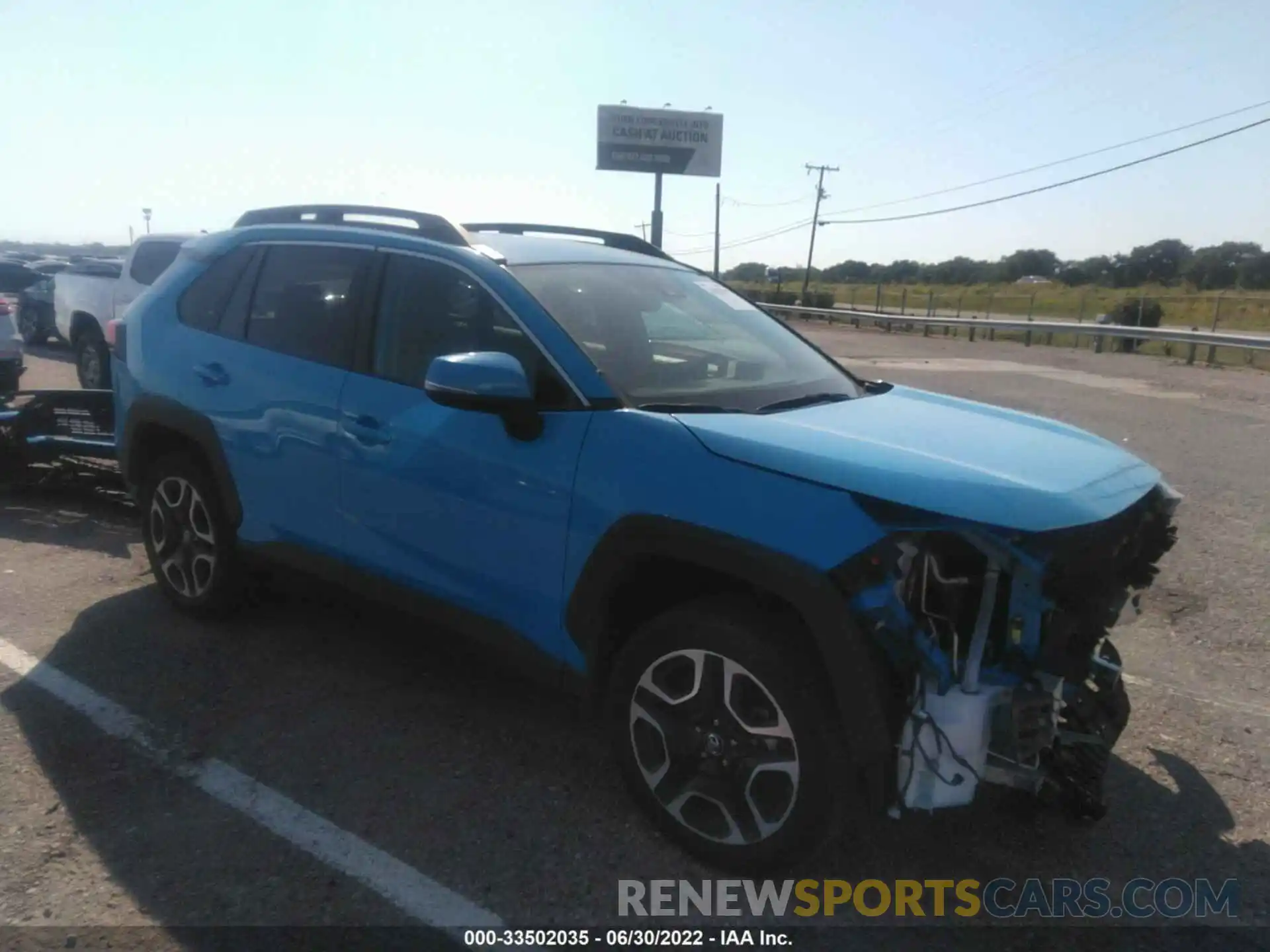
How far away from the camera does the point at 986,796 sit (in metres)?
3.37

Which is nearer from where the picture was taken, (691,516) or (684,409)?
(691,516)

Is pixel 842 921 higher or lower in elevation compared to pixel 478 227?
lower

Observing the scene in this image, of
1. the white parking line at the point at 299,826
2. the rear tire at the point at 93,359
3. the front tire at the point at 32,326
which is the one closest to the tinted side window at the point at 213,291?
the white parking line at the point at 299,826

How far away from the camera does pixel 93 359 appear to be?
12156 mm

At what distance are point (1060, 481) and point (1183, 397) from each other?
44.7 ft

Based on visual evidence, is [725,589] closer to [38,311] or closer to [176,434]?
[176,434]

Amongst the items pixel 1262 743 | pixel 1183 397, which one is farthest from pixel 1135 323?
pixel 1262 743

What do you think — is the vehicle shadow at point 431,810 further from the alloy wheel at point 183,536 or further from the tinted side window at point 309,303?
the tinted side window at point 309,303

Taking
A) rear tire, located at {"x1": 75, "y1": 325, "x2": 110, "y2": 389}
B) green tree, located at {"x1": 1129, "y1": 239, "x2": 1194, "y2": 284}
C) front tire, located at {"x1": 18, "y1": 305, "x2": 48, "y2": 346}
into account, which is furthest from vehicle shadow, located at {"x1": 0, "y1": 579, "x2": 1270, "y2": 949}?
green tree, located at {"x1": 1129, "y1": 239, "x2": 1194, "y2": 284}

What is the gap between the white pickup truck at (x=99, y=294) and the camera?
1080 cm

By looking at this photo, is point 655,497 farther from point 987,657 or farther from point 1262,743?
point 1262,743

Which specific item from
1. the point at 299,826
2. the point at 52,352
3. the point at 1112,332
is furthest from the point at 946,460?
the point at 1112,332

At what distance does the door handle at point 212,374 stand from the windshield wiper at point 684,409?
218cm

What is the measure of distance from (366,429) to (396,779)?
125 centimetres
